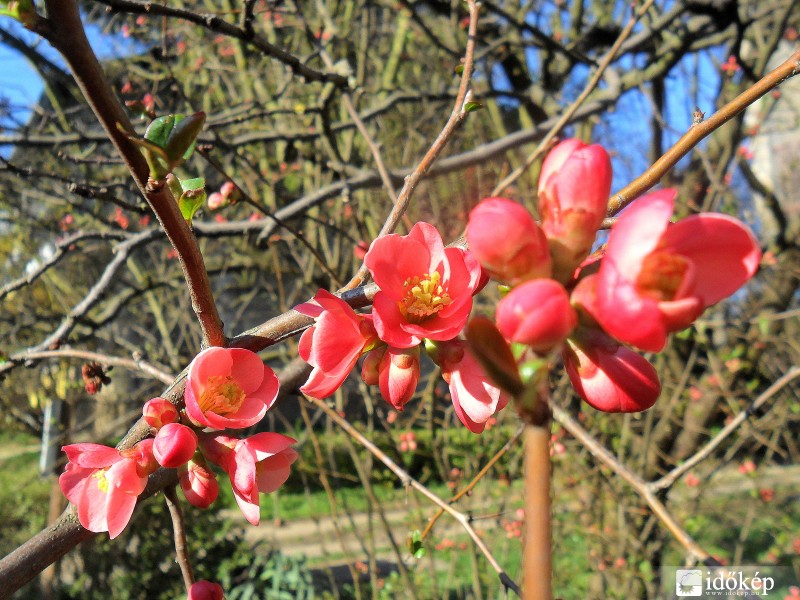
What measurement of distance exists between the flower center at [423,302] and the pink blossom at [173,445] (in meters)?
0.31

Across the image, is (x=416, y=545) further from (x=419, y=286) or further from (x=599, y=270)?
(x=599, y=270)

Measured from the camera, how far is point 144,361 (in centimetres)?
137

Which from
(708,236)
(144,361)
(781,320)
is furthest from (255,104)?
(781,320)

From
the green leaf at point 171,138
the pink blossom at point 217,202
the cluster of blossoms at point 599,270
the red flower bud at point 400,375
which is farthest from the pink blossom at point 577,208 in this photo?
the pink blossom at point 217,202

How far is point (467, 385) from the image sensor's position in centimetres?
78

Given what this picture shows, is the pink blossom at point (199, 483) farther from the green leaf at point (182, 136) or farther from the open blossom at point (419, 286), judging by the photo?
the green leaf at point (182, 136)

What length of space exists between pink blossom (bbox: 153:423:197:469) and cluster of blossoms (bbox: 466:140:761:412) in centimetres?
44

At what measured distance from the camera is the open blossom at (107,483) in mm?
815

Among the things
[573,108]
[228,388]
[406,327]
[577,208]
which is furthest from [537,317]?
[573,108]

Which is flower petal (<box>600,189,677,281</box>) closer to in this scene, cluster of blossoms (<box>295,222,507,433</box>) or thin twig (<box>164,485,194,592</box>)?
cluster of blossoms (<box>295,222,507,433</box>)

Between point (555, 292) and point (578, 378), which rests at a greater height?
point (555, 292)

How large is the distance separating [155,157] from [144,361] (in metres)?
0.88

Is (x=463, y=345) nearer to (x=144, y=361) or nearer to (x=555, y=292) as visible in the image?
(x=555, y=292)

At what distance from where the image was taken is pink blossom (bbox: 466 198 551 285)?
0.54m
